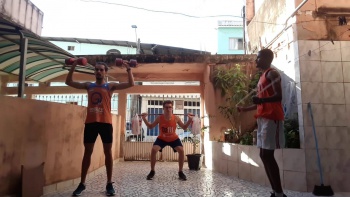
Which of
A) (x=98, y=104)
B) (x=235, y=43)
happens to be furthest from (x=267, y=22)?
(x=235, y=43)

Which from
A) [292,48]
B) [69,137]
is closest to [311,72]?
[292,48]

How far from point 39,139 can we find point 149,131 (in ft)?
15.4

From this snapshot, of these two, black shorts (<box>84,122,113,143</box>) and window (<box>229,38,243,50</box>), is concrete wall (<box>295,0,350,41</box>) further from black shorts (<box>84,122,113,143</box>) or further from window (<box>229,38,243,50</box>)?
window (<box>229,38,243,50</box>)

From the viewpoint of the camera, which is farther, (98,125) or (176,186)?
(176,186)

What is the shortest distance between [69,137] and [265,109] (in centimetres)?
267

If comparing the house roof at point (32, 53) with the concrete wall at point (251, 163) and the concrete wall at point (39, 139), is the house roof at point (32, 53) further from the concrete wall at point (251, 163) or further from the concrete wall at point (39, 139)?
the concrete wall at point (251, 163)

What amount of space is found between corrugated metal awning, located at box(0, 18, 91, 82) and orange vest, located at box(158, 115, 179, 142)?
6.17ft

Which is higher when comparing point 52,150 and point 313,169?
point 52,150

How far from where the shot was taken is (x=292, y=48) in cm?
375

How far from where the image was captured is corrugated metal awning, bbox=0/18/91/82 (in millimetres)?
3025

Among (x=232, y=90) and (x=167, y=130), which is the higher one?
(x=232, y=90)

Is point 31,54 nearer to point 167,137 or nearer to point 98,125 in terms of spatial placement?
point 98,125

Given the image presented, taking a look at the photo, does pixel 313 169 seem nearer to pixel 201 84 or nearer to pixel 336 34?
pixel 336 34

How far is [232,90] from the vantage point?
537 centimetres
